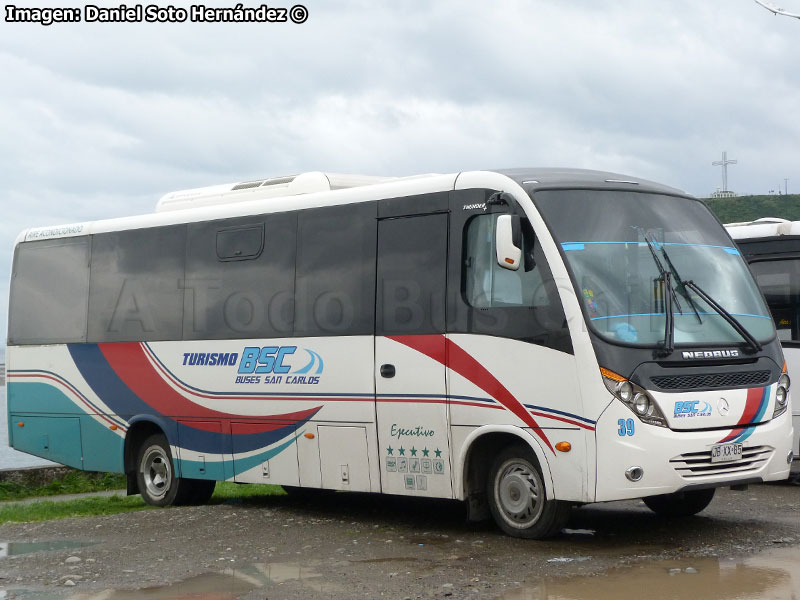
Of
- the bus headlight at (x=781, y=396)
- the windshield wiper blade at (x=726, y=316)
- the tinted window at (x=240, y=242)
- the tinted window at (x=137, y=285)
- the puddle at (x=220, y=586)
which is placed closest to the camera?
the puddle at (x=220, y=586)

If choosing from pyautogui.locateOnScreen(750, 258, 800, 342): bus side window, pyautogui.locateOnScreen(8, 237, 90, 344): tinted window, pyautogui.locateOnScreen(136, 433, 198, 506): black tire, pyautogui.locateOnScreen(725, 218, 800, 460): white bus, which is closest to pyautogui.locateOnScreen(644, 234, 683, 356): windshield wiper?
pyautogui.locateOnScreen(725, 218, 800, 460): white bus

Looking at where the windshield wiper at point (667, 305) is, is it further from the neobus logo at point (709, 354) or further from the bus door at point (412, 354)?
the bus door at point (412, 354)

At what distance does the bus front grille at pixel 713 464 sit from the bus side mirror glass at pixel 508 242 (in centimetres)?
199

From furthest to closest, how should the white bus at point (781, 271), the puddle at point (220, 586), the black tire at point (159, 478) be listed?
the white bus at point (781, 271) < the black tire at point (159, 478) < the puddle at point (220, 586)

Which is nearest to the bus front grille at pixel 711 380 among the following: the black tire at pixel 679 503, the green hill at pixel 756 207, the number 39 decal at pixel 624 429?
the number 39 decal at pixel 624 429

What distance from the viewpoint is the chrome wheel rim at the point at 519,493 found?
33.4ft

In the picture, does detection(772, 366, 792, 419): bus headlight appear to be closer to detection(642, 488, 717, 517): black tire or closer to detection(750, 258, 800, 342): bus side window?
detection(642, 488, 717, 517): black tire

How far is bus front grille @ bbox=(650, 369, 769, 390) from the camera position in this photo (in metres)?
9.61

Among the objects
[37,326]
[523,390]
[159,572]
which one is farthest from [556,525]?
[37,326]

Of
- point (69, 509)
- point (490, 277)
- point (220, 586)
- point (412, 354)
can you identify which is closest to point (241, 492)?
point (69, 509)

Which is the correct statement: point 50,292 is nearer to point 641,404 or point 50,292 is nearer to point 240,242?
point 240,242

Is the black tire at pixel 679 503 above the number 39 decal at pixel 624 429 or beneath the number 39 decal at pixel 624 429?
beneath

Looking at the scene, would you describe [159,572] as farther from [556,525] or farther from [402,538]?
[556,525]

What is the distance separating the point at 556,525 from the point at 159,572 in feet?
10.5
